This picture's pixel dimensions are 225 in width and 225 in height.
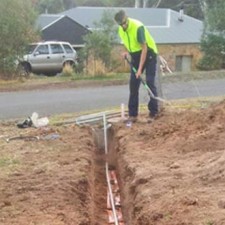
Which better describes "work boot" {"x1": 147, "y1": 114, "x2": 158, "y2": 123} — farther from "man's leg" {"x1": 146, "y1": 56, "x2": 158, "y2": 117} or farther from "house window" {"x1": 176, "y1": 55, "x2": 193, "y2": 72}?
"house window" {"x1": 176, "y1": 55, "x2": 193, "y2": 72}

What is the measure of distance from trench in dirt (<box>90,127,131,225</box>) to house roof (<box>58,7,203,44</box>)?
31.3 meters

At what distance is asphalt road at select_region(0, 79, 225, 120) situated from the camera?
607 inches

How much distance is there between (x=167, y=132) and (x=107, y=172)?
108 centimetres

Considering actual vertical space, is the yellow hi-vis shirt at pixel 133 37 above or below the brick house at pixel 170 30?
above

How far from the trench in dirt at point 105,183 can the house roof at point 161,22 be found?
103ft

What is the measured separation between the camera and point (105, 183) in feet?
30.3

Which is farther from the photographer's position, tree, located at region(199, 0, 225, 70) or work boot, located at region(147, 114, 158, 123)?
tree, located at region(199, 0, 225, 70)

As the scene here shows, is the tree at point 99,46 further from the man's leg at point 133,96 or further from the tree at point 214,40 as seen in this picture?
the man's leg at point 133,96

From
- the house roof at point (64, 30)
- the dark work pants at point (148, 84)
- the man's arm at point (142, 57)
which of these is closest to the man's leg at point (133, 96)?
the dark work pants at point (148, 84)

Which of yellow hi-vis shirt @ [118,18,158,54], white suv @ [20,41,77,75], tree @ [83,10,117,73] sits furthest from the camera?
white suv @ [20,41,77,75]

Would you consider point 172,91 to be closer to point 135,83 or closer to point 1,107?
point 1,107

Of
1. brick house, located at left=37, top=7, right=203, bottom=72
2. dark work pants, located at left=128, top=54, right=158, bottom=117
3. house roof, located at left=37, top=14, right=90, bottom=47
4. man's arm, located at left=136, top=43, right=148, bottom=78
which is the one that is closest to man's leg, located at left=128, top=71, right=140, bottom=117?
dark work pants, located at left=128, top=54, right=158, bottom=117

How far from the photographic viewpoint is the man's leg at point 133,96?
11.5 meters

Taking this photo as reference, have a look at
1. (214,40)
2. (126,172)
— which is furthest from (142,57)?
(214,40)
